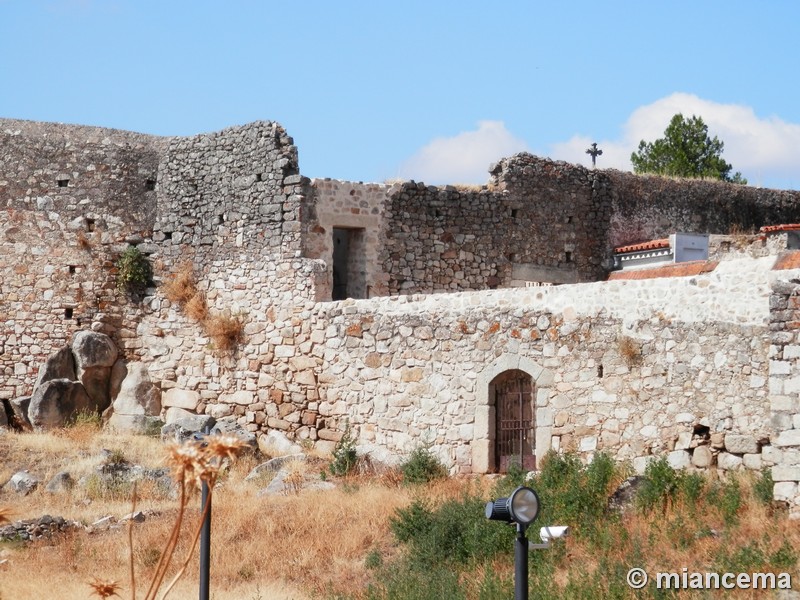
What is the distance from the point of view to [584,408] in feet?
50.1

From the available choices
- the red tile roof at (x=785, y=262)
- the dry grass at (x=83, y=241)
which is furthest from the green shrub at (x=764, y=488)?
the dry grass at (x=83, y=241)

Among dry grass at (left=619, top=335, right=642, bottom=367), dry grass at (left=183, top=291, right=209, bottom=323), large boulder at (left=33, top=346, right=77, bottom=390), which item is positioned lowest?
large boulder at (left=33, top=346, right=77, bottom=390)

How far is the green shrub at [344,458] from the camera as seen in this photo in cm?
1762

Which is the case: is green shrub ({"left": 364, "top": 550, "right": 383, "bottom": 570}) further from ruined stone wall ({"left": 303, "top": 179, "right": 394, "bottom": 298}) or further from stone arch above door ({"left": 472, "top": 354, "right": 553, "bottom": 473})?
ruined stone wall ({"left": 303, "top": 179, "right": 394, "bottom": 298})

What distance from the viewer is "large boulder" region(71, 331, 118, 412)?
2150 centimetres

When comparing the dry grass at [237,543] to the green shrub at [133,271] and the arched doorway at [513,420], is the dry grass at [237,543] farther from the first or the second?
the green shrub at [133,271]

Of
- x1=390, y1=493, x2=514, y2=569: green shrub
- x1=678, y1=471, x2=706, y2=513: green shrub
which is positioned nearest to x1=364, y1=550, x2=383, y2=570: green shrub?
x1=390, y1=493, x2=514, y2=569: green shrub

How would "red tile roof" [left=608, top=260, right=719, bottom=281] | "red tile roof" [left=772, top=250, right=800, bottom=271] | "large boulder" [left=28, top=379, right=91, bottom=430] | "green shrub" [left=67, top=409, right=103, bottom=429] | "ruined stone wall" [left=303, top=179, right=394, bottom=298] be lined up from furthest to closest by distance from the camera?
1. "green shrub" [left=67, top=409, right=103, bottom=429]
2. "large boulder" [left=28, top=379, right=91, bottom=430]
3. "ruined stone wall" [left=303, top=179, right=394, bottom=298]
4. "red tile roof" [left=608, top=260, right=719, bottom=281]
5. "red tile roof" [left=772, top=250, right=800, bottom=271]

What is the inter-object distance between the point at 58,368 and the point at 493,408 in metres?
8.89

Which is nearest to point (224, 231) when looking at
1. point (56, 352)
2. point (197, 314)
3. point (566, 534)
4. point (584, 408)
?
point (197, 314)

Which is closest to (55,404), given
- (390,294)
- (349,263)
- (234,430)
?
(234,430)

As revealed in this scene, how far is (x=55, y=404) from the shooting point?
821 inches

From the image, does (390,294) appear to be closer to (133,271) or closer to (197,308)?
(197,308)

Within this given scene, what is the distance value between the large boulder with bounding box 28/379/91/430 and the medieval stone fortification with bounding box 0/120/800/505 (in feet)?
2.42
